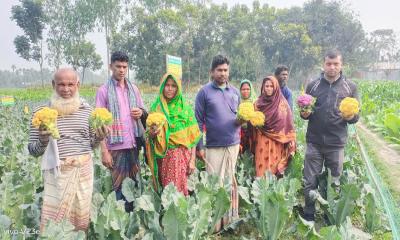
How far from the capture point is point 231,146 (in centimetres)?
377

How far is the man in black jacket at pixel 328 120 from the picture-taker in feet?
12.1

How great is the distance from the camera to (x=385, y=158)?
7656 mm

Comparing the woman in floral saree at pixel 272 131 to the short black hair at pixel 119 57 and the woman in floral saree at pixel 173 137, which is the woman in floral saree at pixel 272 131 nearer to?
the woman in floral saree at pixel 173 137

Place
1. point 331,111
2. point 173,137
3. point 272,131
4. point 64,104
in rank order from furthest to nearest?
1. point 272,131
2. point 331,111
3. point 173,137
4. point 64,104

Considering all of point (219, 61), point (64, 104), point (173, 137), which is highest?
point (219, 61)

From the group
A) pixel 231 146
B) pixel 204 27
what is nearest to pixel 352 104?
pixel 231 146

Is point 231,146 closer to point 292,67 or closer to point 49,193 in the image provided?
point 49,193

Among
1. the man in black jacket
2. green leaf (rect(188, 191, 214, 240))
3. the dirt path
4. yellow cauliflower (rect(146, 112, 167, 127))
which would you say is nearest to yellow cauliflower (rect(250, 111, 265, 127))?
the man in black jacket

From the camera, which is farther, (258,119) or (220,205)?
(258,119)

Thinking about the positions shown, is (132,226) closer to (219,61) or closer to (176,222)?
(176,222)

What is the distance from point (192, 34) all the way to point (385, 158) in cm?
2893

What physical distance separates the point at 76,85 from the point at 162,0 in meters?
37.6

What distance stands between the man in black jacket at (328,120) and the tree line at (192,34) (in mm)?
29471

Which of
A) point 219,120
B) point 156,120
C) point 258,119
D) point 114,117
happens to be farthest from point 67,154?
point 258,119
